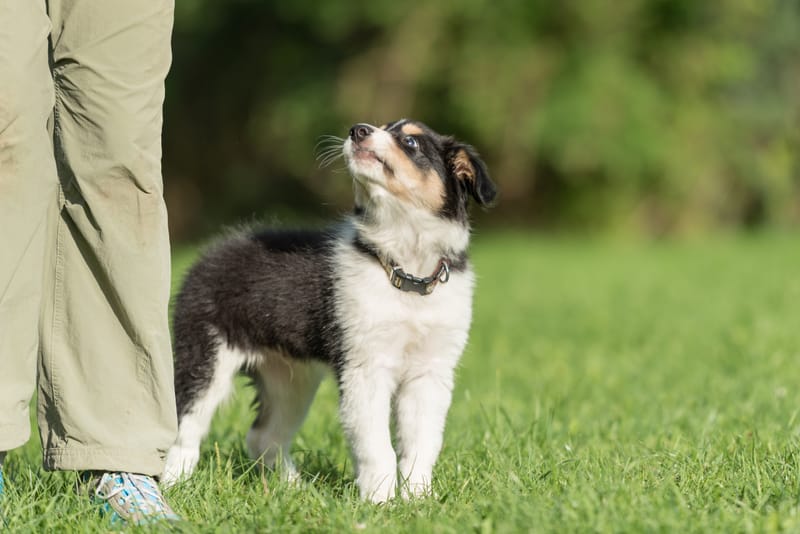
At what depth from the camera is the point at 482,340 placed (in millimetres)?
9961

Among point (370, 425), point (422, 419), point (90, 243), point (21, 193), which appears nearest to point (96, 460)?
point (90, 243)

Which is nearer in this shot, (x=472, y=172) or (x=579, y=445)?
(x=472, y=172)

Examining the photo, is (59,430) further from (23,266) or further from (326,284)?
(326,284)

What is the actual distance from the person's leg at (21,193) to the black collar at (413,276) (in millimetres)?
1400

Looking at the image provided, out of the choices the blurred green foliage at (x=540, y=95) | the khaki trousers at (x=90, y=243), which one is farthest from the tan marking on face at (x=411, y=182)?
the blurred green foliage at (x=540, y=95)

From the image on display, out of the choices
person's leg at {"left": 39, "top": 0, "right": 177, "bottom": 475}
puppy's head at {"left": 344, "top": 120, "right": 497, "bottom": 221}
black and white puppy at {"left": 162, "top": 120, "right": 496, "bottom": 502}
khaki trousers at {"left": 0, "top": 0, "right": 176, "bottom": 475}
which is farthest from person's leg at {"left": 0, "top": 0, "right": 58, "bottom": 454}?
puppy's head at {"left": 344, "top": 120, "right": 497, "bottom": 221}

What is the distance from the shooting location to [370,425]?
4.37 metres

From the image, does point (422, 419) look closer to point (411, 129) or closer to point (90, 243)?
point (411, 129)

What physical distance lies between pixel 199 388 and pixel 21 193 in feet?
5.31

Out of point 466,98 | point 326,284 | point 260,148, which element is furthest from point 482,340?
point 260,148

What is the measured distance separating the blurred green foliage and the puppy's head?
1521cm

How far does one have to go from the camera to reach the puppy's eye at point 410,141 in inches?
187

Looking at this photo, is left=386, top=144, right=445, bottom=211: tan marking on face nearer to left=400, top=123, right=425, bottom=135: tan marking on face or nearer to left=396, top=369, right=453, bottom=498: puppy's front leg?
left=400, top=123, right=425, bottom=135: tan marking on face

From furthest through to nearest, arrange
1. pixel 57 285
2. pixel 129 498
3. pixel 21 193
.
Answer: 1. pixel 57 285
2. pixel 129 498
3. pixel 21 193
